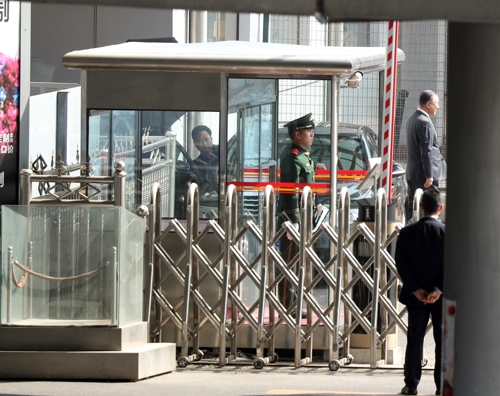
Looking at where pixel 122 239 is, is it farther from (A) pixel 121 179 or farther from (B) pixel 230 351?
(B) pixel 230 351

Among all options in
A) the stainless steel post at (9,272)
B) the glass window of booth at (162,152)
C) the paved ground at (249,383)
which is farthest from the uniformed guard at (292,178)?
the stainless steel post at (9,272)

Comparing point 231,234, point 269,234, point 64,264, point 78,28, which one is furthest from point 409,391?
point 78,28

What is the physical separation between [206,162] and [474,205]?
13.9 feet

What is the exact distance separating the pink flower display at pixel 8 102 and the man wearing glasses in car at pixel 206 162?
5.33ft

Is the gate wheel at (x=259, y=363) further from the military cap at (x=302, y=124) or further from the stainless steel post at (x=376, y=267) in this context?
the military cap at (x=302, y=124)

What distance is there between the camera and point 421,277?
22.9 ft

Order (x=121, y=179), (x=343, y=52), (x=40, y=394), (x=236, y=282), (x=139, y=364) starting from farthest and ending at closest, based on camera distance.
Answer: (x=343, y=52) < (x=236, y=282) < (x=121, y=179) < (x=139, y=364) < (x=40, y=394)

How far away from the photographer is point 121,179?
7.91 meters

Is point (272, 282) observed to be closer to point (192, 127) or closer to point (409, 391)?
point (192, 127)

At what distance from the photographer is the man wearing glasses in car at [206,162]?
356 inches

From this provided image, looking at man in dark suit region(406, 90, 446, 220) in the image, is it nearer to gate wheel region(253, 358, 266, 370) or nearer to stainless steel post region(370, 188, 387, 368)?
stainless steel post region(370, 188, 387, 368)

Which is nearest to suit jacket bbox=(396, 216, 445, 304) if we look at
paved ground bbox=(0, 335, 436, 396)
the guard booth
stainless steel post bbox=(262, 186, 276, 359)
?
paved ground bbox=(0, 335, 436, 396)

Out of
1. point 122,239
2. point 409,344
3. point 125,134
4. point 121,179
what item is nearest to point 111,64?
point 125,134

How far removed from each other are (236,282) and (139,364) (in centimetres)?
149
